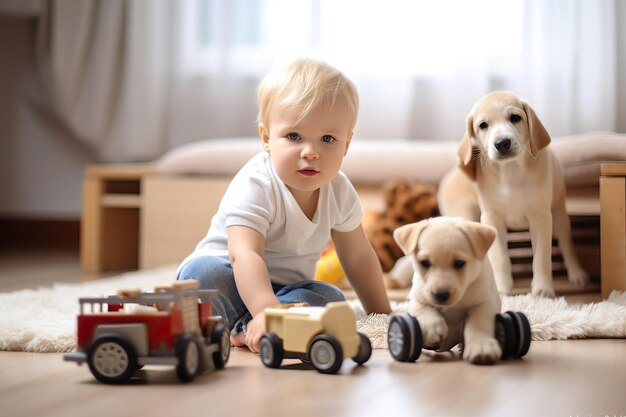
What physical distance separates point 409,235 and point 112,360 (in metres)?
0.44

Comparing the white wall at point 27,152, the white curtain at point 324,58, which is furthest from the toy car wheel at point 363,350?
the white wall at point 27,152

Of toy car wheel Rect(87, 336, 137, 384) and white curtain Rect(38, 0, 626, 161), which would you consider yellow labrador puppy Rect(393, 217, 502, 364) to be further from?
white curtain Rect(38, 0, 626, 161)

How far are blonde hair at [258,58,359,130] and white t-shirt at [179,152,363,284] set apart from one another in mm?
119

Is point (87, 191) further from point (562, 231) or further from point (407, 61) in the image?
point (562, 231)

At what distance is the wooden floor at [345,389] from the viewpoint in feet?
2.75

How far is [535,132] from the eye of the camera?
161 centimetres

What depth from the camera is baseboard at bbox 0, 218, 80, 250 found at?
3.67 m

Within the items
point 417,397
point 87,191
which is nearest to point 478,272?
point 417,397

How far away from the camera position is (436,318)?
3.61 feet

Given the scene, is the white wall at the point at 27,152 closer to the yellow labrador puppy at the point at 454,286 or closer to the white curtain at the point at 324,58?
the white curtain at the point at 324,58


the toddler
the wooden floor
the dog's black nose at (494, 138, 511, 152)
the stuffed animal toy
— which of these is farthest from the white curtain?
the wooden floor

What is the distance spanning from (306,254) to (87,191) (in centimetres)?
156

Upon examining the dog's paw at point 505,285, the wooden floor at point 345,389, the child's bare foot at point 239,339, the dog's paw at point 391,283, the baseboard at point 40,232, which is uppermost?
the baseboard at point 40,232

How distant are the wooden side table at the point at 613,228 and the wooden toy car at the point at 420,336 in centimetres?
62
